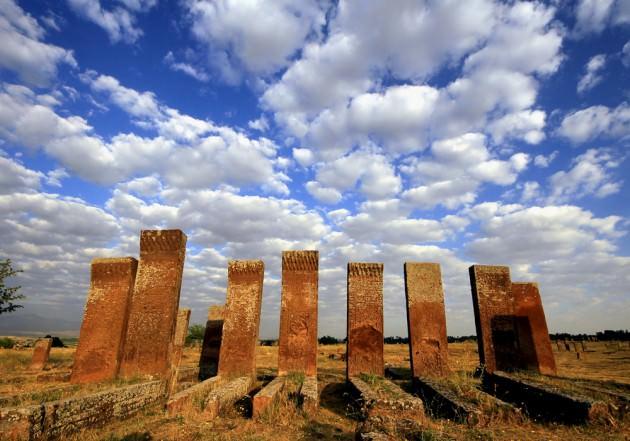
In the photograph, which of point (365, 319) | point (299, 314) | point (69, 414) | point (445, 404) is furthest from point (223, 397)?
point (365, 319)

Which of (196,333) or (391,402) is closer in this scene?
(391,402)

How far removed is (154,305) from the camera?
9.04 m

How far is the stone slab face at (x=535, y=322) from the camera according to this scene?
10875 mm

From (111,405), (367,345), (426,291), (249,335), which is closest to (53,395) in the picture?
(111,405)

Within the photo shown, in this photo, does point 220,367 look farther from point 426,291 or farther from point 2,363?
point 2,363

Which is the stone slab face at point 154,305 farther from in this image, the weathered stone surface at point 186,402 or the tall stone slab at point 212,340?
the tall stone slab at point 212,340

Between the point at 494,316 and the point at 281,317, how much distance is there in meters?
5.87

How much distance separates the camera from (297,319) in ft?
32.6

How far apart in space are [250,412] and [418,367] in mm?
4640

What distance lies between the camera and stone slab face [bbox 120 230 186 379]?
873 centimetres

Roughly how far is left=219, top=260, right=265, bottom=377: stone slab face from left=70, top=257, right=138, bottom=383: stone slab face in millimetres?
2556

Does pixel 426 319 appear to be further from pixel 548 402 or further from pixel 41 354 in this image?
pixel 41 354

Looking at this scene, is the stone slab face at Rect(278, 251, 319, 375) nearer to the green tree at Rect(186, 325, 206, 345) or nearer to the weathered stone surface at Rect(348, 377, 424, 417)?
the weathered stone surface at Rect(348, 377, 424, 417)

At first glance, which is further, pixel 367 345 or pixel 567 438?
pixel 367 345
